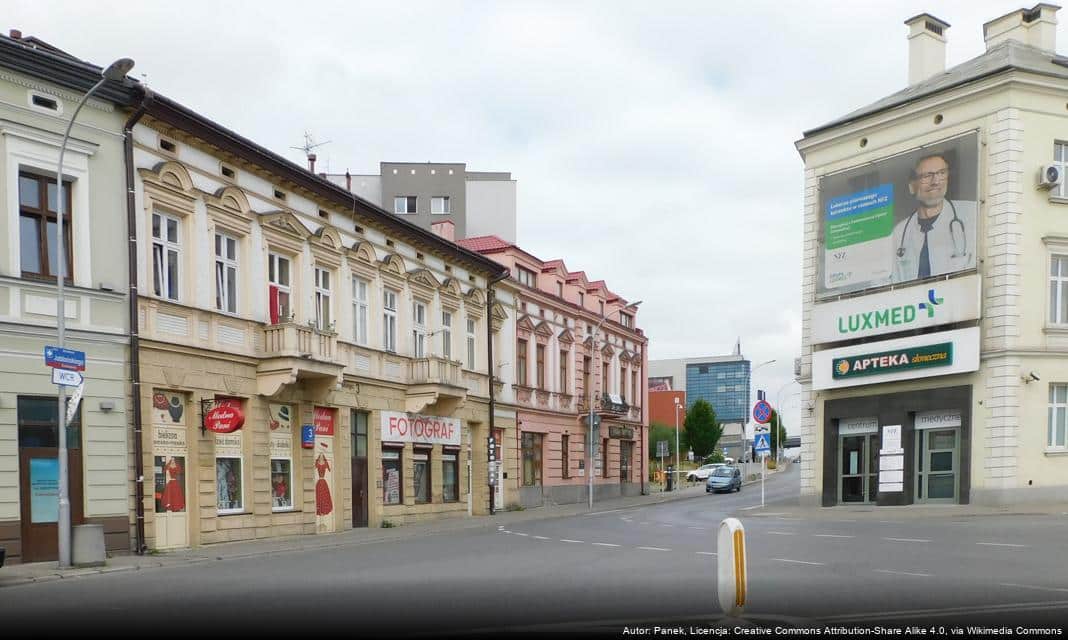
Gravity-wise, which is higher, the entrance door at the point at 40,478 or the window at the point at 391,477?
the entrance door at the point at 40,478

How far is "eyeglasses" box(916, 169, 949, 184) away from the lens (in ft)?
101

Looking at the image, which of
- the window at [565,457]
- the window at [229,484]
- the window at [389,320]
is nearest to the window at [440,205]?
the window at [565,457]

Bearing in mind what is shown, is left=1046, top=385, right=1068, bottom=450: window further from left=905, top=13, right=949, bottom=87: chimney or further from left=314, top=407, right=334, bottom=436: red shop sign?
left=314, top=407, right=334, bottom=436: red shop sign

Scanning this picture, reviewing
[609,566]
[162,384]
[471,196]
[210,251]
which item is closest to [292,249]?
[210,251]

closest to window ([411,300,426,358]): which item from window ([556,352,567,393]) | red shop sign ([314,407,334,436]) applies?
red shop sign ([314,407,334,436])

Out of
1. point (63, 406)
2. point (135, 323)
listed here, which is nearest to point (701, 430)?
point (135, 323)

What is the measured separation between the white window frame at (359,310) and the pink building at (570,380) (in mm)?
10192

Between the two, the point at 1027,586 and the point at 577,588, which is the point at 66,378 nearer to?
the point at 577,588

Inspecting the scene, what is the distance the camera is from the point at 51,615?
10594 mm

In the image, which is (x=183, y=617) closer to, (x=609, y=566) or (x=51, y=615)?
(x=51, y=615)

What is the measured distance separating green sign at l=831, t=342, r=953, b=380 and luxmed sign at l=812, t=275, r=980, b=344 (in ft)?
2.39

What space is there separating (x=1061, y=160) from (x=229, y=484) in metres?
25.5

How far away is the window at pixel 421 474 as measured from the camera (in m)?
32.2

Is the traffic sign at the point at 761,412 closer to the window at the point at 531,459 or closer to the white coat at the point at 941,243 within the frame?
the white coat at the point at 941,243
